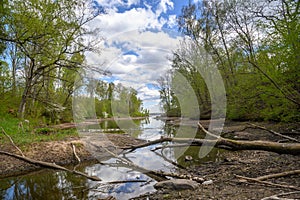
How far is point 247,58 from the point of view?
8141 mm

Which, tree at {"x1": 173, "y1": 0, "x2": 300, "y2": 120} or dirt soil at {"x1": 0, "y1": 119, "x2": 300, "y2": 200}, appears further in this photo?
tree at {"x1": 173, "y1": 0, "x2": 300, "y2": 120}

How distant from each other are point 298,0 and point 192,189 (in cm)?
792

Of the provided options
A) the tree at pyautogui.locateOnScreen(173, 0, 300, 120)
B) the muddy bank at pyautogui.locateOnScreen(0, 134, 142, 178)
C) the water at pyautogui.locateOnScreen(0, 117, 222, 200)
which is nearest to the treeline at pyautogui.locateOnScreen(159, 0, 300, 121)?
the tree at pyautogui.locateOnScreen(173, 0, 300, 120)

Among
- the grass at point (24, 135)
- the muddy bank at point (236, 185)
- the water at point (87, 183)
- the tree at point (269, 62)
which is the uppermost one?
the tree at point (269, 62)

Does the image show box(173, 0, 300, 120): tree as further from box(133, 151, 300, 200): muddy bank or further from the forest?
box(133, 151, 300, 200): muddy bank

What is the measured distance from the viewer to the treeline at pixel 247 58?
26.8 ft

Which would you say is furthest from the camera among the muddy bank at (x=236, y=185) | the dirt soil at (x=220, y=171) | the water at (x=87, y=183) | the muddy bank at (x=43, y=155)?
the muddy bank at (x=43, y=155)

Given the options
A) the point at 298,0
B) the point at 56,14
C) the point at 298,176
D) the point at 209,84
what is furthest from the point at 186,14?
the point at 298,176

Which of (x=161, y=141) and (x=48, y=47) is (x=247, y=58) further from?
(x=48, y=47)

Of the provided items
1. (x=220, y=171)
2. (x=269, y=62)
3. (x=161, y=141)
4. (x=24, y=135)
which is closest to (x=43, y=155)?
(x=24, y=135)

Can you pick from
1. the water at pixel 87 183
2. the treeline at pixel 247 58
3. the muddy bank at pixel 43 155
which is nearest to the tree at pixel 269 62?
the treeline at pixel 247 58

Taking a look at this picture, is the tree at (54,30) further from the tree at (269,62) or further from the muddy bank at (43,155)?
the tree at (269,62)

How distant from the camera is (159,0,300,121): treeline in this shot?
816 cm

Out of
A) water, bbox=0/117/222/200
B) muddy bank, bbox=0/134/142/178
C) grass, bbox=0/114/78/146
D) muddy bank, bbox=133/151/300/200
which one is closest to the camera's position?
muddy bank, bbox=133/151/300/200
